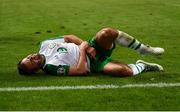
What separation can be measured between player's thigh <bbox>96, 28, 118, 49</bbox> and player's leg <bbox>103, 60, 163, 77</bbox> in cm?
32

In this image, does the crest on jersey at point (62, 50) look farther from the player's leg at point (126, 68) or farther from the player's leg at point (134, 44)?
the player's leg at point (134, 44)

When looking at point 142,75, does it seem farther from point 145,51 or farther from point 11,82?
point 11,82

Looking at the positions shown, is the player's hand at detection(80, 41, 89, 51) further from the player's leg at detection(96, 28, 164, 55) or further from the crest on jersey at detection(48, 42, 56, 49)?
the crest on jersey at detection(48, 42, 56, 49)

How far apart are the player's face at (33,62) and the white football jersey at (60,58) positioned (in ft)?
0.44

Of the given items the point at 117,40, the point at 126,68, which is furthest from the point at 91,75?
the point at 117,40

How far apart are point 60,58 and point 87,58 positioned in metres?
0.40

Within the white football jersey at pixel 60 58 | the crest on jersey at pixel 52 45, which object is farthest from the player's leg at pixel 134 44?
the crest on jersey at pixel 52 45

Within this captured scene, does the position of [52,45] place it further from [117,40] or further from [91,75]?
[117,40]

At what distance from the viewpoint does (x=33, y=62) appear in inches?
346

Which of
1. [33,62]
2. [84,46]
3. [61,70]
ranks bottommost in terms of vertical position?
[61,70]

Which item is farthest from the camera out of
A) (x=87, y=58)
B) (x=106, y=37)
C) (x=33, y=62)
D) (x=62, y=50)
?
(x=62, y=50)

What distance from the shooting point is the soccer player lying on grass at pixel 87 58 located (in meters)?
8.77

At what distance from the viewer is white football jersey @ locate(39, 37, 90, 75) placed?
8.86 m

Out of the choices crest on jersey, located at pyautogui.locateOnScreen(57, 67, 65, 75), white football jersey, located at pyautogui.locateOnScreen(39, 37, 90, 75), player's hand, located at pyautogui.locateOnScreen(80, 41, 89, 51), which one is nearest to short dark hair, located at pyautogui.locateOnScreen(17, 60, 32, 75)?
white football jersey, located at pyautogui.locateOnScreen(39, 37, 90, 75)
